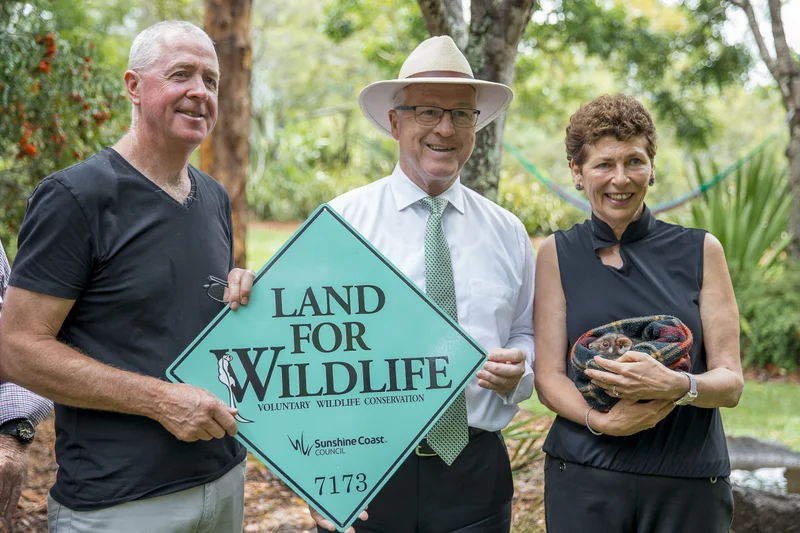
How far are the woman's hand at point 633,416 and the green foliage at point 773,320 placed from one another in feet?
20.9

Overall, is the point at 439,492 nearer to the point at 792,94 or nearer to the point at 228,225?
the point at 228,225

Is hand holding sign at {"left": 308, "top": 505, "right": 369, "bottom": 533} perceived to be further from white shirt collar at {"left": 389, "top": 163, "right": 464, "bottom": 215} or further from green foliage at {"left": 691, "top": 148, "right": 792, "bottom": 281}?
green foliage at {"left": 691, "top": 148, "right": 792, "bottom": 281}

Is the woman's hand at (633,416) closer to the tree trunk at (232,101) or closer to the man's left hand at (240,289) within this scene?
the man's left hand at (240,289)

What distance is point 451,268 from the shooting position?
236 cm

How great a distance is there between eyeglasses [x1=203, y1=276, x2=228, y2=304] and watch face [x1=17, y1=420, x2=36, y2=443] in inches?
25.1

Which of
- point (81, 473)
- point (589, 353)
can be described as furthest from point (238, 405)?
point (589, 353)

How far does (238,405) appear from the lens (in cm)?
197

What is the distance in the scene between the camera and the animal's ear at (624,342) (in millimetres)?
2109

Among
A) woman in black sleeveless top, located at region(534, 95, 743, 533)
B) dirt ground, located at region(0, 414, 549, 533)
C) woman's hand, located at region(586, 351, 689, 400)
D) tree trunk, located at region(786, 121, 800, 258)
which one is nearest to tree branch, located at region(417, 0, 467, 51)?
woman in black sleeveless top, located at region(534, 95, 743, 533)

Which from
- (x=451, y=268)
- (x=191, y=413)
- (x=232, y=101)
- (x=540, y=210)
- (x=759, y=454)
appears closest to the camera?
(x=191, y=413)

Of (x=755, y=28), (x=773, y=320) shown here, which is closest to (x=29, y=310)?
(x=773, y=320)

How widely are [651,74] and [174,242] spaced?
9.18 metres

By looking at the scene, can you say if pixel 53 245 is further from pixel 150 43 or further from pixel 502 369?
pixel 502 369

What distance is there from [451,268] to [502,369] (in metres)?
0.38
